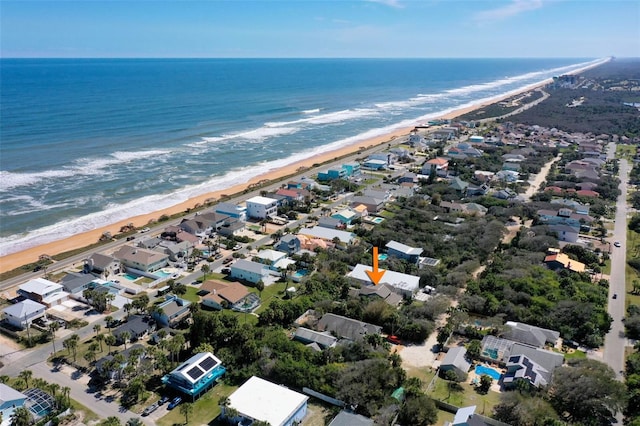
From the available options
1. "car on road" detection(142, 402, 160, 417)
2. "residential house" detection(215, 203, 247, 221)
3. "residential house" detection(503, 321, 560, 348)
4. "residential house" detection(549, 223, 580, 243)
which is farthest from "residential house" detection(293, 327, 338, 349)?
"residential house" detection(549, 223, 580, 243)

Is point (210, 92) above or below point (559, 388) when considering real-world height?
above

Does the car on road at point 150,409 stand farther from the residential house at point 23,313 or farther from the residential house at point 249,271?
the residential house at point 249,271

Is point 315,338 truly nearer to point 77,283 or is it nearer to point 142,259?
point 142,259

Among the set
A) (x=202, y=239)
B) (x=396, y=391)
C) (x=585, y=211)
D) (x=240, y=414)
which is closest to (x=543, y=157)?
(x=585, y=211)

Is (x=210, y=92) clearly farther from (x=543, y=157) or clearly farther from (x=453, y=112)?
(x=543, y=157)

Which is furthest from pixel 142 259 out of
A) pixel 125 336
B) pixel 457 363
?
pixel 457 363

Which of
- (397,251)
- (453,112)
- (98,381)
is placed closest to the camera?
(98,381)
